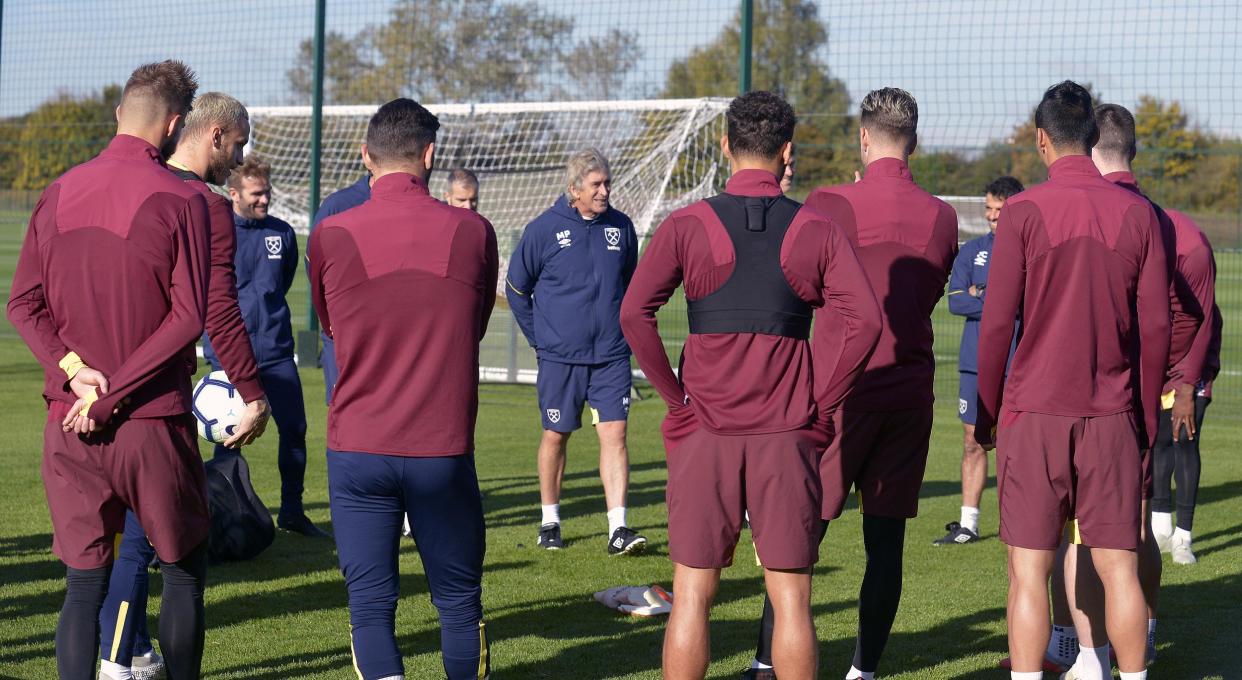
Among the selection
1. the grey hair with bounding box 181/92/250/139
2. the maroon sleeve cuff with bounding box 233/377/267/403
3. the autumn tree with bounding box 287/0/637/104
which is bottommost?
the maroon sleeve cuff with bounding box 233/377/267/403

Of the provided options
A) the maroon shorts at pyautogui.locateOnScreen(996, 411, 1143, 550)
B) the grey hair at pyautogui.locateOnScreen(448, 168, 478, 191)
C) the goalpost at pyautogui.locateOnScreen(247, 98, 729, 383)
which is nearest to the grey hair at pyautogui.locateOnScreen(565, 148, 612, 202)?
the grey hair at pyautogui.locateOnScreen(448, 168, 478, 191)

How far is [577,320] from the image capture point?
8.02m

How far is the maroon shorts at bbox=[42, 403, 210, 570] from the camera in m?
4.12

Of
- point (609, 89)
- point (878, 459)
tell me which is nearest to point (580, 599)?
Answer: point (878, 459)

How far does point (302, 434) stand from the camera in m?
8.04

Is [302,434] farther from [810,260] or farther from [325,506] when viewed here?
[810,260]

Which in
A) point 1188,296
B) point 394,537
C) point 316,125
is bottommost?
point 394,537

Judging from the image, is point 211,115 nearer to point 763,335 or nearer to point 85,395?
point 85,395

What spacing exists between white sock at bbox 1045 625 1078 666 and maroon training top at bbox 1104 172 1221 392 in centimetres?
106

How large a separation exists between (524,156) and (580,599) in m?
11.4

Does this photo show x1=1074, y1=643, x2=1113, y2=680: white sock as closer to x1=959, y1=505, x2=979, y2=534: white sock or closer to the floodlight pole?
x1=959, y1=505, x2=979, y2=534: white sock

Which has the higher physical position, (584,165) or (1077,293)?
(584,165)

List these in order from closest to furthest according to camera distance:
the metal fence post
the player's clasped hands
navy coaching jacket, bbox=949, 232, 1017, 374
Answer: the player's clasped hands
navy coaching jacket, bbox=949, 232, 1017, 374
the metal fence post

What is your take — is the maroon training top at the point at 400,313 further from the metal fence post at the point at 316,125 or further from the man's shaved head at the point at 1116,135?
the metal fence post at the point at 316,125
